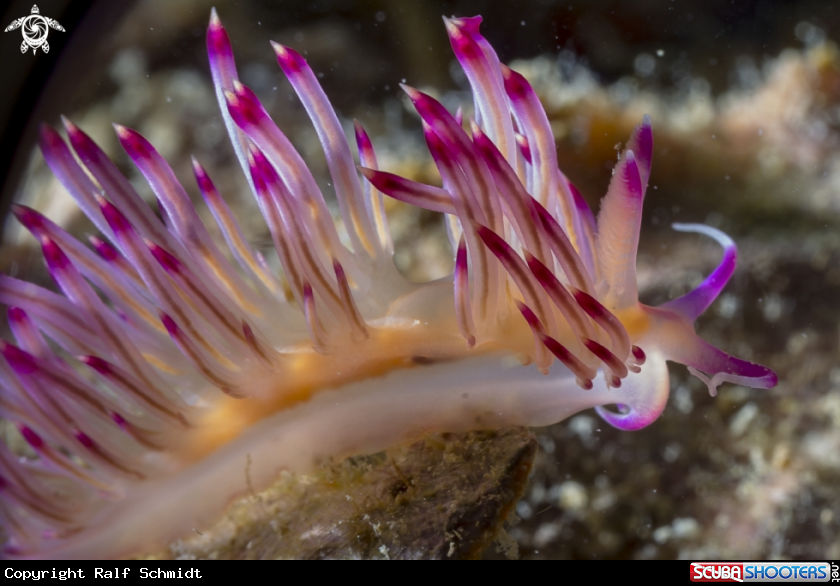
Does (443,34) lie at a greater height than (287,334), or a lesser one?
greater

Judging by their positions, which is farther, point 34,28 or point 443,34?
point 443,34

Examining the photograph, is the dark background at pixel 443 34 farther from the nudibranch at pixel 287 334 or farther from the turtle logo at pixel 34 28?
the nudibranch at pixel 287 334

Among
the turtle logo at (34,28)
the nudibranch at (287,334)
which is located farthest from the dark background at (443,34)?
the nudibranch at (287,334)

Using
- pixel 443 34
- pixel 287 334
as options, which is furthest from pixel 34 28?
pixel 443 34

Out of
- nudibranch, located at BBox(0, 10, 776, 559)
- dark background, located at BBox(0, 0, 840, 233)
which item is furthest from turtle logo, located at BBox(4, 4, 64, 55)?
dark background, located at BBox(0, 0, 840, 233)

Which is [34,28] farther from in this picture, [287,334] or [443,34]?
[443,34]

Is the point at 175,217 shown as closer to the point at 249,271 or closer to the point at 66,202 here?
the point at 249,271
